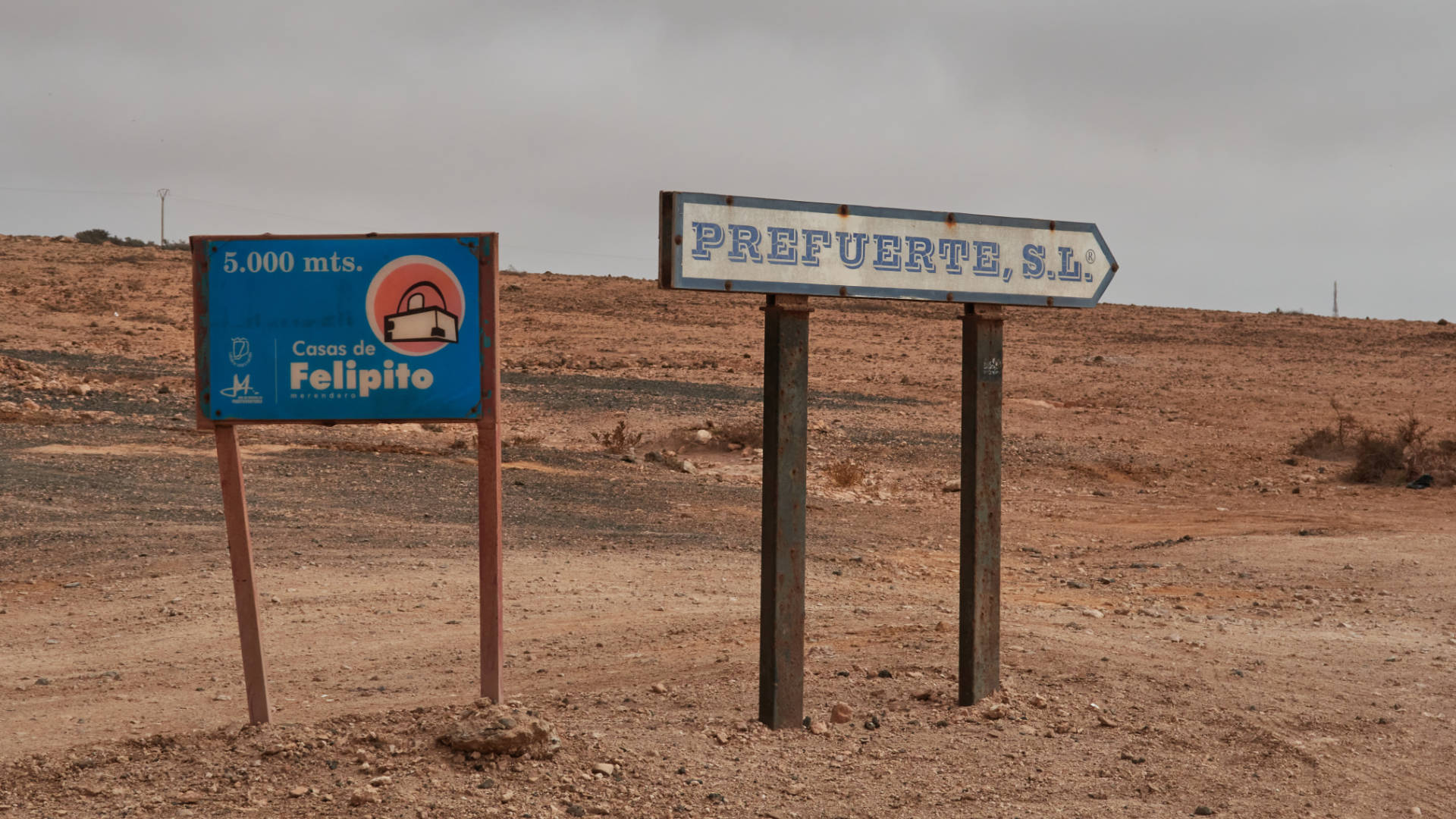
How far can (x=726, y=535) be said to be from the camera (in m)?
12.4

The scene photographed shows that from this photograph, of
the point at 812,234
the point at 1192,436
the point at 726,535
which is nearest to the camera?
the point at 812,234

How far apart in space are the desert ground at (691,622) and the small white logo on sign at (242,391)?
1.41 metres

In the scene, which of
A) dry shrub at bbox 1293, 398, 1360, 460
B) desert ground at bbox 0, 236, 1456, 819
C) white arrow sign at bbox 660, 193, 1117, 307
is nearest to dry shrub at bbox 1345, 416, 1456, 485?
desert ground at bbox 0, 236, 1456, 819

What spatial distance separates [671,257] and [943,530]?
9.34 meters

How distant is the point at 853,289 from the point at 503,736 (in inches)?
99.0

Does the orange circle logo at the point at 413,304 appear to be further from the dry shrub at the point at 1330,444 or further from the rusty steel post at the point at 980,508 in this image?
the dry shrub at the point at 1330,444

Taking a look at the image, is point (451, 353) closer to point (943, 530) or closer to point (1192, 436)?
point (943, 530)

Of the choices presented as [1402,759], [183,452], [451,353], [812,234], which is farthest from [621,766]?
[183,452]

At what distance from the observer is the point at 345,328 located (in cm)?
511

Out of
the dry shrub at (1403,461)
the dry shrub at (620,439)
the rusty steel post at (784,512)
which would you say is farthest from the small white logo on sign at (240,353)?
the dry shrub at (1403,461)

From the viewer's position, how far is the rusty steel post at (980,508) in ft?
20.0

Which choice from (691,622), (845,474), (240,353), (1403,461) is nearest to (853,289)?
(240,353)

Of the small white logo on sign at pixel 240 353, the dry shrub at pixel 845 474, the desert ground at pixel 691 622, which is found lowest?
the desert ground at pixel 691 622

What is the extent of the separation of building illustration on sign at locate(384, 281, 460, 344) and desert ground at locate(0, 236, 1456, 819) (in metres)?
1.62
